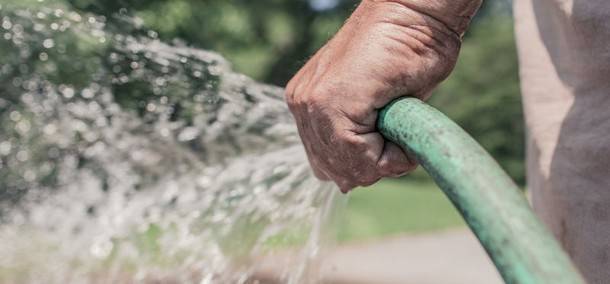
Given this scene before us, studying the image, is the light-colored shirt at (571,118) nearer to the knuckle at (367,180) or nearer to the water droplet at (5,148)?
the knuckle at (367,180)

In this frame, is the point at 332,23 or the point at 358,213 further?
the point at 332,23

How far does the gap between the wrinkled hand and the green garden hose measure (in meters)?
0.18

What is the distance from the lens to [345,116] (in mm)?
1548

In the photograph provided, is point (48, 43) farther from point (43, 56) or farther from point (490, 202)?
point (490, 202)

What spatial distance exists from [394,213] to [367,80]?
34.6 feet

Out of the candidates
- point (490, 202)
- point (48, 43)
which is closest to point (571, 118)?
point (490, 202)

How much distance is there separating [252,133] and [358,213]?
903cm

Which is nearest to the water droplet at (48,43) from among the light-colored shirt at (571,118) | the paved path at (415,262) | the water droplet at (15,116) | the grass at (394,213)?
the water droplet at (15,116)

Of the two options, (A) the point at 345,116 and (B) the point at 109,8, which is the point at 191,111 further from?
(A) the point at 345,116

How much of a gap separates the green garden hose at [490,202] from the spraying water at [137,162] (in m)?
0.92

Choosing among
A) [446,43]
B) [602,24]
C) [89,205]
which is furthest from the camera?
[89,205]

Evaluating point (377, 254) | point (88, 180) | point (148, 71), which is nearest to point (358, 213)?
point (377, 254)

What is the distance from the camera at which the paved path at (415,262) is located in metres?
8.24

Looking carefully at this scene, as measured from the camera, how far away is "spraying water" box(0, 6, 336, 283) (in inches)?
99.5
